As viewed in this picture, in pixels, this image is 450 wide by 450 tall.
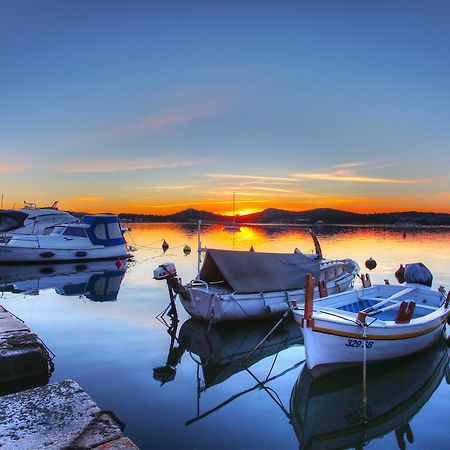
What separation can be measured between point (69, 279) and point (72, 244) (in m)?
8.01

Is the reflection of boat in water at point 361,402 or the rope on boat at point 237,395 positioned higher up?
the reflection of boat in water at point 361,402

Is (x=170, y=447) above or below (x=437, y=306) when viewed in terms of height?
below

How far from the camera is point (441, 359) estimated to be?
12570 mm

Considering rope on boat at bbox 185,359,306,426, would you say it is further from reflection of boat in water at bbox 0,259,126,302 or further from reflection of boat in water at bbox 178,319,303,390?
reflection of boat in water at bbox 0,259,126,302

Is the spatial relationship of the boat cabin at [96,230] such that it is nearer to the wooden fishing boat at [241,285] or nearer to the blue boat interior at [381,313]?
the wooden fishing boat at [241,285]

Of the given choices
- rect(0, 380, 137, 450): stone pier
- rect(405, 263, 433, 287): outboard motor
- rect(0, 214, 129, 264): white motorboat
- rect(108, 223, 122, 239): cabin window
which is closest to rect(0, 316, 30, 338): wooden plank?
rect(0, 380, 137, 450): stone pier

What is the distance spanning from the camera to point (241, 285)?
15.9m

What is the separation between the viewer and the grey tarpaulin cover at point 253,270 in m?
16.0

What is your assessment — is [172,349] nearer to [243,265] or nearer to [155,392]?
[155,392]

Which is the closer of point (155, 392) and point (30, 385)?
point (30, 385)

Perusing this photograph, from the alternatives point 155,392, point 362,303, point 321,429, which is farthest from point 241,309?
point 321,429

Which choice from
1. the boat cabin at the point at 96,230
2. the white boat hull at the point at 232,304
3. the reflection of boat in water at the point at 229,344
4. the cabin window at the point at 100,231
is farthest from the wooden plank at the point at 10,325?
the cabin window at the point at 100,231

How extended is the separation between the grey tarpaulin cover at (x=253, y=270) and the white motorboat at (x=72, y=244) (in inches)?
825

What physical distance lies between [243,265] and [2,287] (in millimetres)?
15968
